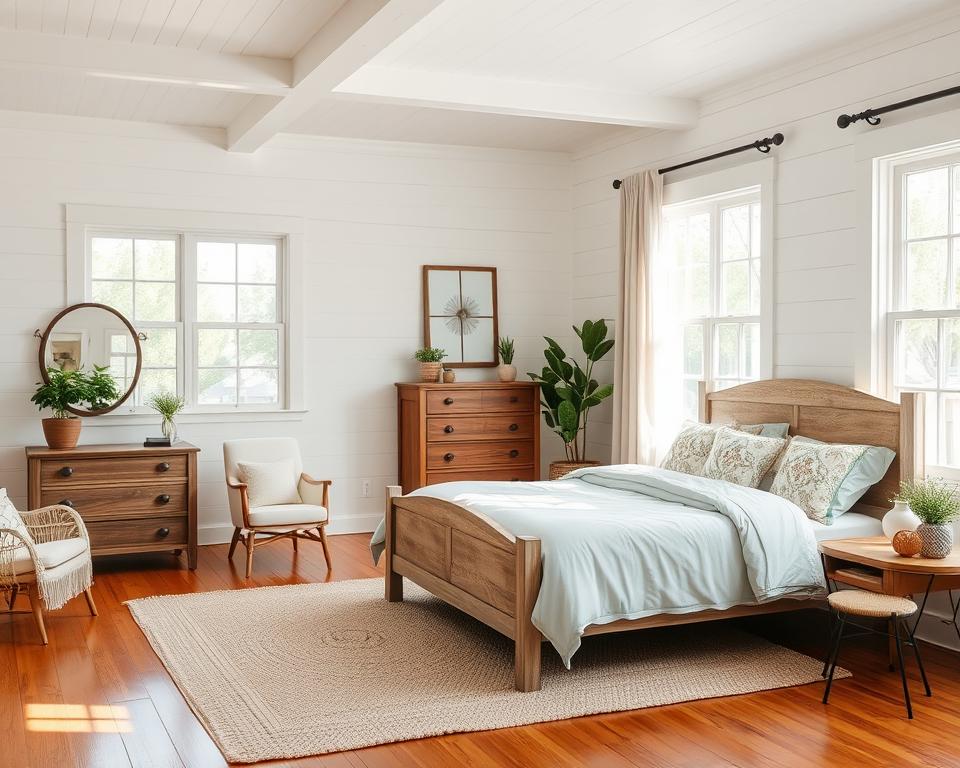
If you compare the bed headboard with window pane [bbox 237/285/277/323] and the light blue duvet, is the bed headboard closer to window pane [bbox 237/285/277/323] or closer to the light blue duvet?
the light blue duvet

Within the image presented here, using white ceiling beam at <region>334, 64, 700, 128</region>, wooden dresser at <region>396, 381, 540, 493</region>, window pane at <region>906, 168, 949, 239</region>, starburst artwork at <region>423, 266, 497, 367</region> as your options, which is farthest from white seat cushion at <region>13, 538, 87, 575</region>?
window pane at <region>906, 168, 949, 239</region>

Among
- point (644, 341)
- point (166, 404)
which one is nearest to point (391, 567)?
point (166, 404)

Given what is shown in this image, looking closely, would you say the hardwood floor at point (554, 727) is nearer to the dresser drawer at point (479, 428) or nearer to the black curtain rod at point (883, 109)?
the black curtain rod at point (883, 109)

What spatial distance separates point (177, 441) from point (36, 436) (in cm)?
85

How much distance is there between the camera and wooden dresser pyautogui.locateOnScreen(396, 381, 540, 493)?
678 cm

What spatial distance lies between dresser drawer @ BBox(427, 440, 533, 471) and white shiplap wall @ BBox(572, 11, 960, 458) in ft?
7.18

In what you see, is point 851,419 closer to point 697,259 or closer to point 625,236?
point 697,259

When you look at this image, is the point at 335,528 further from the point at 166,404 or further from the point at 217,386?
the point at 166,404

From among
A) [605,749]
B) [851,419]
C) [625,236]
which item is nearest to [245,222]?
[625,236]

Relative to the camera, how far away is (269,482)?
614cm

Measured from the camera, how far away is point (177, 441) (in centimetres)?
636

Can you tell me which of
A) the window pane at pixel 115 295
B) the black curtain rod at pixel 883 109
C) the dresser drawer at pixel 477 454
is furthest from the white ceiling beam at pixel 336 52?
the dresser drawer at pixel 477 454

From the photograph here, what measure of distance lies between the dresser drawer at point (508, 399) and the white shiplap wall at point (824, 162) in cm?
206

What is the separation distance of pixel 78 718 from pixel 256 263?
12.9 feet
